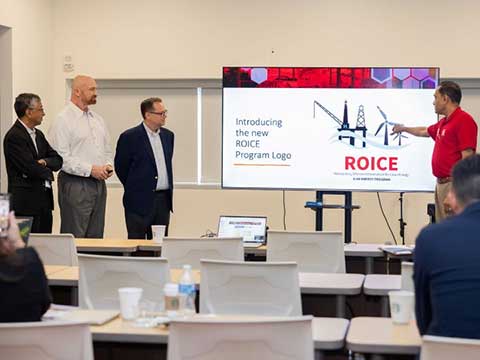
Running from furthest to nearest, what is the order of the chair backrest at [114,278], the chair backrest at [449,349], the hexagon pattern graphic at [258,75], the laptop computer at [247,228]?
the hexagon pattern graphic at [258,75]
the laptop computer at [247,228]
the chair backrest at [114,278]
the chair backrest at [449,349]

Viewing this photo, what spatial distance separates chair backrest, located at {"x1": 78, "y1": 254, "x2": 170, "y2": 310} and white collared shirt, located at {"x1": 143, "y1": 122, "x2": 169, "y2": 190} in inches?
134

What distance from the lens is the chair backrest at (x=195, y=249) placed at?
4.83 metres

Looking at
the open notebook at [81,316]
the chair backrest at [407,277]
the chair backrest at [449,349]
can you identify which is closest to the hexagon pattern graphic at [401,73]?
the chair backrest at [407,277]

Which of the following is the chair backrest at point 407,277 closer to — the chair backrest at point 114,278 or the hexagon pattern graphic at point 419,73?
the chair backrest at point 114,278

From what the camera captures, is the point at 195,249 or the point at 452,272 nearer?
the point at 452,272

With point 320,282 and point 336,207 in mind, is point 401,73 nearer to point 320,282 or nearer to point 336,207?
point 336,207

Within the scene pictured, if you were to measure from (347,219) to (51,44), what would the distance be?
438 cm

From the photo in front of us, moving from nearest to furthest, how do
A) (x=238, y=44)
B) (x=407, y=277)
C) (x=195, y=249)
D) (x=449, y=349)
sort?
(x=449, y=349), (x=407, y=277), (x=195, y=249), (x=238, y=44)

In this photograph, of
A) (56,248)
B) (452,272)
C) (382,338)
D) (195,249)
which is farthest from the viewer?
(56,248)

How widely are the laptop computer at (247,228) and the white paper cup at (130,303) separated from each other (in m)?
2.74

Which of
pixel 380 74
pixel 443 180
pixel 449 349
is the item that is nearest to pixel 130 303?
pixel 449 349

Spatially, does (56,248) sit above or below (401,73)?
below

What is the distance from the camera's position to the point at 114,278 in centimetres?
393

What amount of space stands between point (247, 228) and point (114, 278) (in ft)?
7.13
